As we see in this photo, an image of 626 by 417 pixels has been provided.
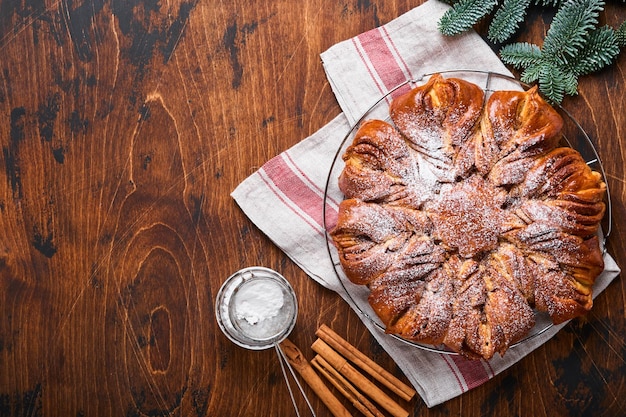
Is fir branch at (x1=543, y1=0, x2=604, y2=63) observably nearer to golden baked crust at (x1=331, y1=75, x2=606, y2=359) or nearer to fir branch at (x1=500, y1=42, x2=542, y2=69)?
fir branch at (x1=500, y1=42, x2=542, y2=69)

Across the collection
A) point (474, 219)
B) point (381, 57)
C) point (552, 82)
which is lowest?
point (474, 219)

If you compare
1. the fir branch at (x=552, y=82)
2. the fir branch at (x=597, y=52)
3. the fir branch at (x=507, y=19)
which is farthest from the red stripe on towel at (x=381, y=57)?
the fir branch at (x=597, y=52)

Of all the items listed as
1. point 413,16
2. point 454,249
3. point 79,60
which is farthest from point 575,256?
point 79,60

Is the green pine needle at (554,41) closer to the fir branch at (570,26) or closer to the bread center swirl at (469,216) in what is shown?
the fir branch at (570,26)

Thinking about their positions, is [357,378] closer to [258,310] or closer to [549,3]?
[258,310]

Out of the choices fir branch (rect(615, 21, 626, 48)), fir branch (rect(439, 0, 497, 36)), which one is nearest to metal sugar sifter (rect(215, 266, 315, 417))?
fir branch (rect(439, 0, 497, 36))

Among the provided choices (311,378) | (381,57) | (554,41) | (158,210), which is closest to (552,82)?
(554,41)
